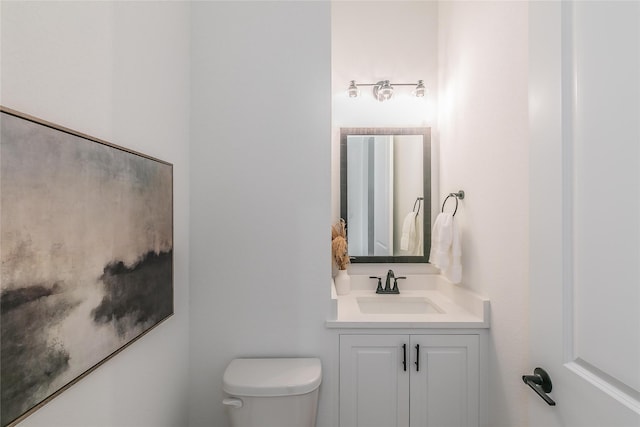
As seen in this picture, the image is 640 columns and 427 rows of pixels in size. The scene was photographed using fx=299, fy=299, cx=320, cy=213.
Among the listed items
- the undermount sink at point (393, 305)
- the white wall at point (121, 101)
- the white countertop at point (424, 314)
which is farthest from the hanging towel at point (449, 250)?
the white wall at point (121, 101)

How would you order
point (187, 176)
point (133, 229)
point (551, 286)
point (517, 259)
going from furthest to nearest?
point (187, 176) < point (517, 259) < point (133, 229) < point (551, 286)

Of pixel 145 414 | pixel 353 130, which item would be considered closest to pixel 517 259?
pixel 353 130

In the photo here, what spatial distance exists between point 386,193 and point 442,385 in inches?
44.5

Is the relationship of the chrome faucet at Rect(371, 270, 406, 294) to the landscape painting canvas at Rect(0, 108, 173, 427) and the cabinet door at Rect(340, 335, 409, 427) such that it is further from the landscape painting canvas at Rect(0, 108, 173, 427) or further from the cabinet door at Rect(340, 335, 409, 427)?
the landscape painting canvas at Rect(0, 108, 173, 427)

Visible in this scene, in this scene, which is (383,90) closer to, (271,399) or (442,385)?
(442,385)

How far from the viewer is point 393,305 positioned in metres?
1.84

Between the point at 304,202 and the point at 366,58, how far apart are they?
1.24 meters

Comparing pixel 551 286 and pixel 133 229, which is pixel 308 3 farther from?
pixel 551 286

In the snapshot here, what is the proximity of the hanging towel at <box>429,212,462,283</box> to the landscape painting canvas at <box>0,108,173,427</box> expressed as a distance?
1.41 m

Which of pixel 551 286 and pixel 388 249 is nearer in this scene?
pixel 551 286

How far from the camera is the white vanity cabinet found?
4.49 ft

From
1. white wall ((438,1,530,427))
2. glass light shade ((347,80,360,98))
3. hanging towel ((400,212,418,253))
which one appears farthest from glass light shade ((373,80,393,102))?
hanging towel ((400,212,418,253))

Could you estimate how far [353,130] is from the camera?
2.03 meters

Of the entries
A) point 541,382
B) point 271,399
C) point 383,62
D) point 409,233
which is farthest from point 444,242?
point 383,62
